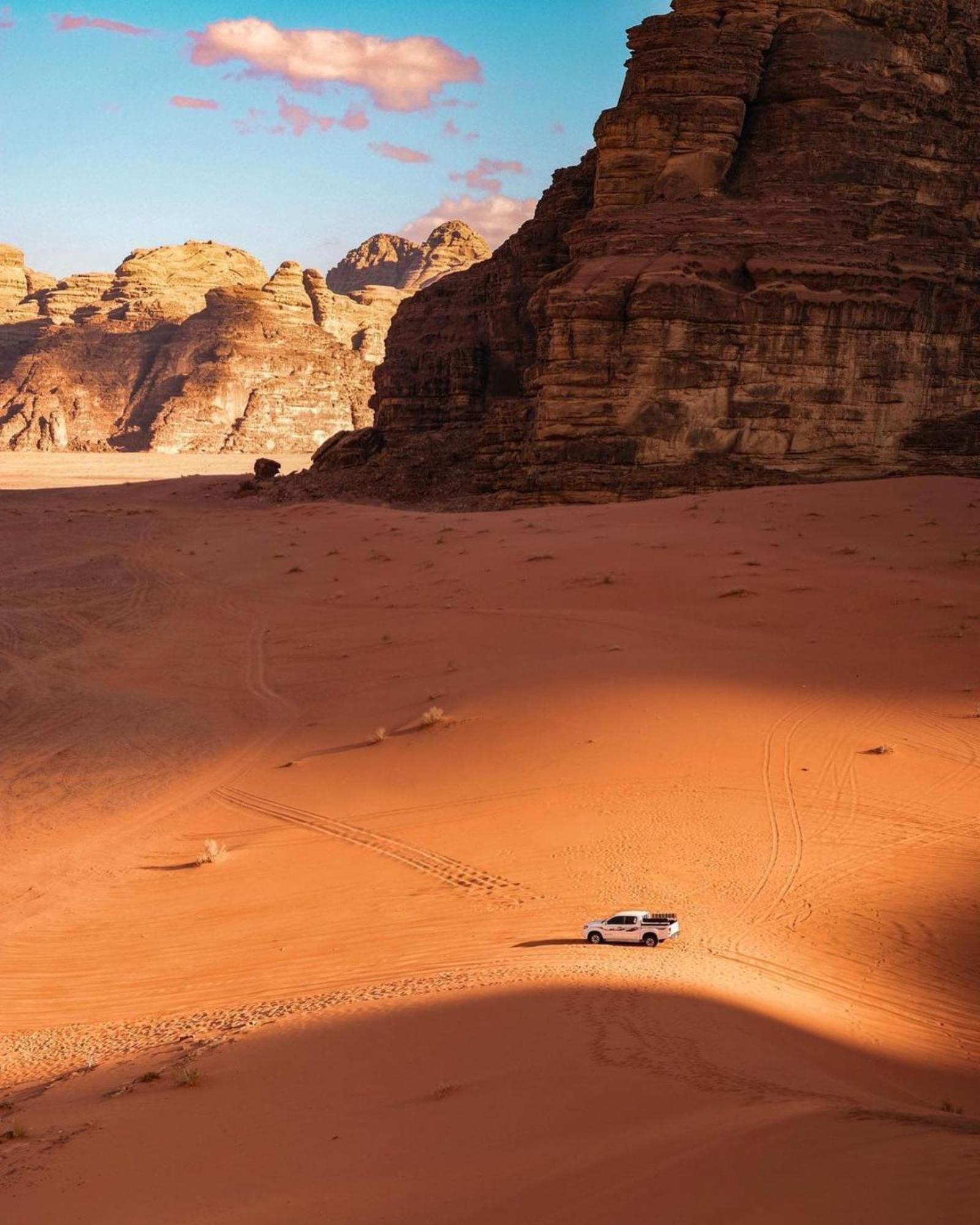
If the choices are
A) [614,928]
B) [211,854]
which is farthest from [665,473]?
[614,928]

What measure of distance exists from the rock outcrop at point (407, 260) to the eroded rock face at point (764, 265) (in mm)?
103335

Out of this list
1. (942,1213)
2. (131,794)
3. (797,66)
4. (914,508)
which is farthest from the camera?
(797,66)

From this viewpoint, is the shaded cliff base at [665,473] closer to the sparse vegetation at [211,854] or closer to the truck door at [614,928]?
the sparse vegetation at [211,854]

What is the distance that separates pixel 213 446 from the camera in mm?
100062

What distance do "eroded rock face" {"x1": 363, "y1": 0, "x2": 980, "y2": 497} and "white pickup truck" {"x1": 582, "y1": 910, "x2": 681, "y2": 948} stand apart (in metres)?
24.9

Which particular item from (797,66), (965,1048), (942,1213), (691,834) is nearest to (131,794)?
(691,834)

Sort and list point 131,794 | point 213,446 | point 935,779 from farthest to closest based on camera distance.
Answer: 1. point 213,446
2. point 131,794
3. point 935,779

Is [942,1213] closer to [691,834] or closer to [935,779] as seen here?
[691,834]

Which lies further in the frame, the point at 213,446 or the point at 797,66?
the point at 213,446

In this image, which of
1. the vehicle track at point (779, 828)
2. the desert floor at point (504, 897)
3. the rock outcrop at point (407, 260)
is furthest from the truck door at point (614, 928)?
the rock outcrop at point (407, 260)

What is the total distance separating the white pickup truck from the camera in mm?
7484

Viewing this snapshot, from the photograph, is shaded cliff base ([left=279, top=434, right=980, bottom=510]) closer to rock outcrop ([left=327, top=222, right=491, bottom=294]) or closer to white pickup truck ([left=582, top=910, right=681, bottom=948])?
white pickup truck ([left=582, top=910, right=681, bottom=948])

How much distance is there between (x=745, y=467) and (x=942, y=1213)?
2967cm

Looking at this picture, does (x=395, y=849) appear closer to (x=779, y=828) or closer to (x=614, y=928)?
(x=614, y=928)
